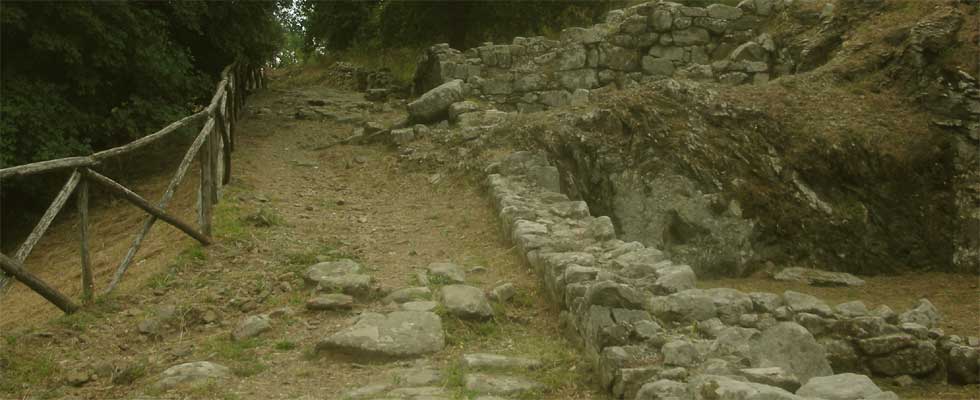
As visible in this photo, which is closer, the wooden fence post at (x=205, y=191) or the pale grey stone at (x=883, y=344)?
the pale grey stone at (x=883, y=344)

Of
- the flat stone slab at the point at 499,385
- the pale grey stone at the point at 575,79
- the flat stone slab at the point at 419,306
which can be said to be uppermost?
the pale grey stone at the point at 575,79

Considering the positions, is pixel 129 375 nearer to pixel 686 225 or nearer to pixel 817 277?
pixel 686 225

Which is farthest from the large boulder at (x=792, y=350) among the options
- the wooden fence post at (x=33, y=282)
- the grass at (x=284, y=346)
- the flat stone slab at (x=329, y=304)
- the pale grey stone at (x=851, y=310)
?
the wooden fence post at (x=33, y=282)

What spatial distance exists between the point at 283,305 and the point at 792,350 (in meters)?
3.66

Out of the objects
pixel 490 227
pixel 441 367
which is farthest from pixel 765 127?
pixel 441 367

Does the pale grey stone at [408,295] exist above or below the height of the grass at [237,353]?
Answer: above

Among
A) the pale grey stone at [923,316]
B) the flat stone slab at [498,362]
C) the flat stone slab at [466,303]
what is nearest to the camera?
the flat stone slab at [498,362]

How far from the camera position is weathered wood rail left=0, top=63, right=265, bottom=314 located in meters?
6.17

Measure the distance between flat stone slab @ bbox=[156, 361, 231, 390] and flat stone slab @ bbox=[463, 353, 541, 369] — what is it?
59.0 inches

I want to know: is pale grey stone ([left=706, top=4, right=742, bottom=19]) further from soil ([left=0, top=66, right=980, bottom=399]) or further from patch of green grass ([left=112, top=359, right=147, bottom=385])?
patch of green grass ([left=112, top=359, right=147, bottom=385])

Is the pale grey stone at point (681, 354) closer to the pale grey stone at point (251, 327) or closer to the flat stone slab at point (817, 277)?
the pale grey stone at point (251, 327)

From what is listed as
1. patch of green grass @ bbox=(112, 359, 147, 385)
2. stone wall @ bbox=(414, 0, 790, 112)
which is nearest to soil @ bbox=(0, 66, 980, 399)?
patch of green grass @ bbox=(112, 359, 147, 385)

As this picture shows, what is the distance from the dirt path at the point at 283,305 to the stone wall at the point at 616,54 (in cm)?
398

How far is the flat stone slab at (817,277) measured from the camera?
9.77m
